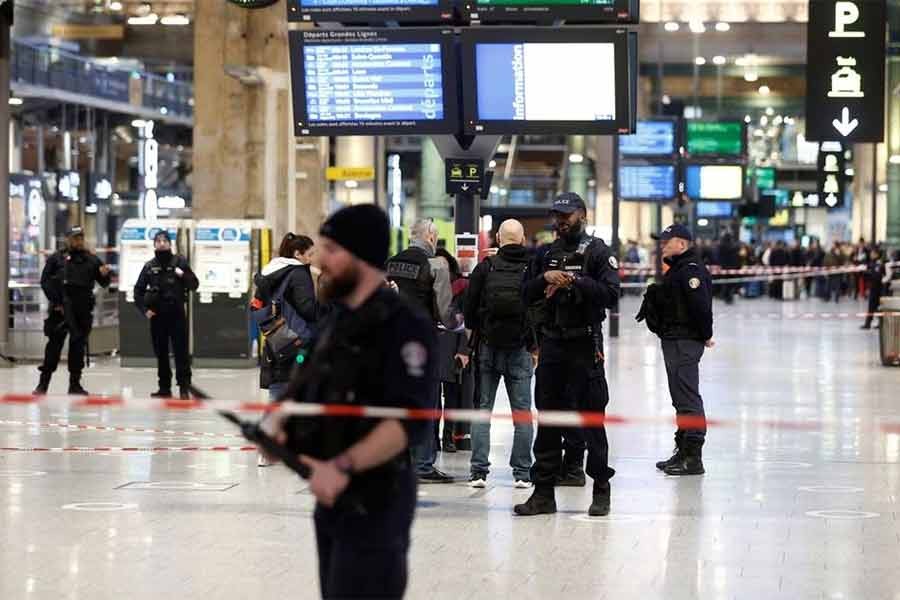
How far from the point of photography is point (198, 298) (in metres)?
23.2

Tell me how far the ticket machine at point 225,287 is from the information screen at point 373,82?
634 cm

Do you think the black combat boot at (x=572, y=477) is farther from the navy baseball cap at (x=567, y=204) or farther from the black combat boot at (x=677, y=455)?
the navy baseball cap at (x=567, y=204)

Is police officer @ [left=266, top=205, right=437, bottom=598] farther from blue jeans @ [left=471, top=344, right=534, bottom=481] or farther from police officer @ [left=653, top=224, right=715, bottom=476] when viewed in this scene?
police officer @ [left=653, top=224, right=715, bottom=476]

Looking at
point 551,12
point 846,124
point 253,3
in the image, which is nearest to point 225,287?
point 253,3

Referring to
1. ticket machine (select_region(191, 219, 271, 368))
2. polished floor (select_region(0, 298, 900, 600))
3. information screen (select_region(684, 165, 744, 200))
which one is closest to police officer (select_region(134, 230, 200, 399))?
polished floor (select_region(0, 298, 900, 600))

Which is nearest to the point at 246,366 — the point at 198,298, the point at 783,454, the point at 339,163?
the point at 198,298

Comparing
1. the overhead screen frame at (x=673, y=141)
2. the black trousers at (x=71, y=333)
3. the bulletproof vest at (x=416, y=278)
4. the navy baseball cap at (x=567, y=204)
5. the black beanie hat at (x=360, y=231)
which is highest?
the overhead screen frame at (x=673, y=141)

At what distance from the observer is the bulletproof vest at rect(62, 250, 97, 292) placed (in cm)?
1855

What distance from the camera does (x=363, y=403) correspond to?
17.4 feet

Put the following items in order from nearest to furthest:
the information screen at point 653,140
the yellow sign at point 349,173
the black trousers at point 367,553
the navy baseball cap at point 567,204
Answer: the black trousers at point 367,553 → the navy baseball cap at point 567,204 → the yellow sign at point 349,173 → the information screen at point 653,140

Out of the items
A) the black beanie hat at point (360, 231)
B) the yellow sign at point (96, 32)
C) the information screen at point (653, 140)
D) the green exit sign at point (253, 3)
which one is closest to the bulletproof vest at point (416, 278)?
the black beanie hat at point (360, 231)

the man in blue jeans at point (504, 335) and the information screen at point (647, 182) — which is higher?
the information screen at point (647, 182)

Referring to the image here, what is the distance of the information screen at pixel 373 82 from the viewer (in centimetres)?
1593

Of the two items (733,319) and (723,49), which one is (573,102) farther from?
(723,49)
